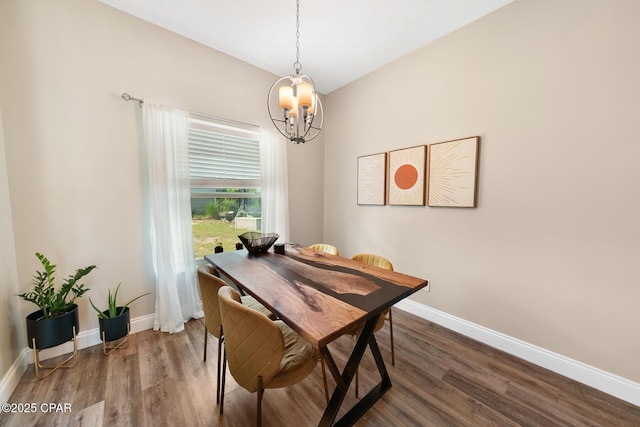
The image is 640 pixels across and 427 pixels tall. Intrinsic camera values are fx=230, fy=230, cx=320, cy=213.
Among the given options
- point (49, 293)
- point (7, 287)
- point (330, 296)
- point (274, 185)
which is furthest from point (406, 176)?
point (7, 287)

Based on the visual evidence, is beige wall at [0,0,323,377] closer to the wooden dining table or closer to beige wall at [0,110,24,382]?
beige wall at [0,110,24,382]

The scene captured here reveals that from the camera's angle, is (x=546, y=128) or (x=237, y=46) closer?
(x=546, y=128)

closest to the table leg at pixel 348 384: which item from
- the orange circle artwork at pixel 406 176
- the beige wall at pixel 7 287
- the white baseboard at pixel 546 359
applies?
the white baseboard at pixel 546 359

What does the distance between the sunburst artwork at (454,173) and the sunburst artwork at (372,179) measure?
539mm

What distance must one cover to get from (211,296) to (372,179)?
7.11 ft

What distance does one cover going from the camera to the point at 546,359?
5.84ft

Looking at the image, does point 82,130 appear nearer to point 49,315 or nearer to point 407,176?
point 49,315

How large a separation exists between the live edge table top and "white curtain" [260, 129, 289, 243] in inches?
38.0

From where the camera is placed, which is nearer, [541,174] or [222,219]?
[541,174]

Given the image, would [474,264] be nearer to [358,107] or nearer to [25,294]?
[358,107]

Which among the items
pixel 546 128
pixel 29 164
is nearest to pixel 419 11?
pixel 546 128

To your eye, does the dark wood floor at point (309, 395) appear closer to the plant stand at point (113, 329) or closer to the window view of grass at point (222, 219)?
the plant stand at point (113, 329)

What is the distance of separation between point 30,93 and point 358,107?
2991mm

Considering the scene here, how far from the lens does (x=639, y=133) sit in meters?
1.43
